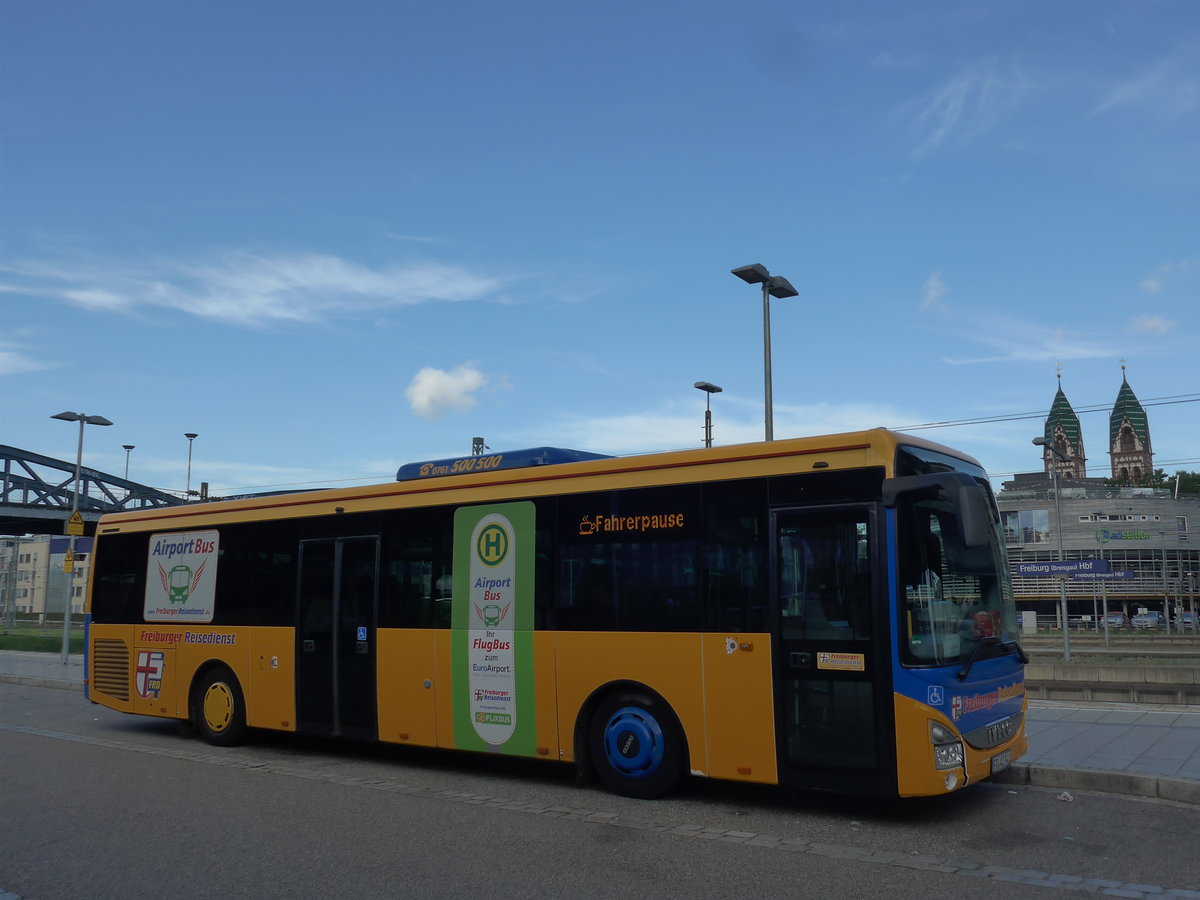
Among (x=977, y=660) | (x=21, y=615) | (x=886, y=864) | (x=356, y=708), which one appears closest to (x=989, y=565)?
(x=977, y=660)

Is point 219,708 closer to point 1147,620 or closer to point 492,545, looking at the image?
point 492,545

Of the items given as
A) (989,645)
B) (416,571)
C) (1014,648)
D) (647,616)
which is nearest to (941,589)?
(989,645)

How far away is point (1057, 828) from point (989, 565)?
1.95m

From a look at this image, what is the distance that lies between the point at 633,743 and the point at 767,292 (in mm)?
10471

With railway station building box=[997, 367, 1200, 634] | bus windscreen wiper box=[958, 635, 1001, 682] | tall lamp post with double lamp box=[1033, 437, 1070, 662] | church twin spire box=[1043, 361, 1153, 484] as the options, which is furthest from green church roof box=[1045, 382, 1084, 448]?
bus windscreen wiper box=[958, 635, 1001, 682]

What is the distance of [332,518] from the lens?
449 inches

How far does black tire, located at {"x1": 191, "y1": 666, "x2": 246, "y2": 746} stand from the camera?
12.1 m

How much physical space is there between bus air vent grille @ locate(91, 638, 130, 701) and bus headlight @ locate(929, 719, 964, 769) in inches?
419

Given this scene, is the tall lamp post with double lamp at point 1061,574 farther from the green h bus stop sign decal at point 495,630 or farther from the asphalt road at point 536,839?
the green h bus stop sign decal at point 495,630

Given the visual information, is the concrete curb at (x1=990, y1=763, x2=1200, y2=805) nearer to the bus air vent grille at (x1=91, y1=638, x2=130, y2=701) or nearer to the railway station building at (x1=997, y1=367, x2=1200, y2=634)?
the bus air vent grille at (x1=91, y1=638, x2=130, y2=701)

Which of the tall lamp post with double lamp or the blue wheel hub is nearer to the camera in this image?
the blue wheel hub

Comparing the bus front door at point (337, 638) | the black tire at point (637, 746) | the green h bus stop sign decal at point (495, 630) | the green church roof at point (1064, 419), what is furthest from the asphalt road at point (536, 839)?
the green church roof at point (1064, 419)

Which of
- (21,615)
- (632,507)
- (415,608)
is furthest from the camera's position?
(21,615)

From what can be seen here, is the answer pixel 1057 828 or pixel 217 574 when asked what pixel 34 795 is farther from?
pixel 1057 828
